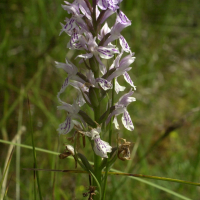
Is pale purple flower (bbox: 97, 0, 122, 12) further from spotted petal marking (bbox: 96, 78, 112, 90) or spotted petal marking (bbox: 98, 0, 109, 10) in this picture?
spotted petal marking (bbox: 96, 78, 112, 90)

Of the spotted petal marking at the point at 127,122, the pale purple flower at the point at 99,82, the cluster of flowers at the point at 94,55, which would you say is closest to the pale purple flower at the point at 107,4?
the cluster of flowers at the point at 94,55

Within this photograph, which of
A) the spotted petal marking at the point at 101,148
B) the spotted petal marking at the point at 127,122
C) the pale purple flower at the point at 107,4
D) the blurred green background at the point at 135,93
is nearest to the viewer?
the pale purple flower at the point at 107,4

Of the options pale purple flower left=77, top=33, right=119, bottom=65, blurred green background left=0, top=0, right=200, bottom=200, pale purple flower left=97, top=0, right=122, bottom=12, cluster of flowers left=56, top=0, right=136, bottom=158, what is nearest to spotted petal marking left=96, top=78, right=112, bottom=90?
cluster of flowers left=56, top=0, right=136, bottom=158

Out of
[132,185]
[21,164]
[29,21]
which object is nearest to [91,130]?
[132,185]

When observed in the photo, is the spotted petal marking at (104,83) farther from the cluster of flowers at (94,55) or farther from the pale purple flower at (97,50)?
the pale purple flower at (97,50)

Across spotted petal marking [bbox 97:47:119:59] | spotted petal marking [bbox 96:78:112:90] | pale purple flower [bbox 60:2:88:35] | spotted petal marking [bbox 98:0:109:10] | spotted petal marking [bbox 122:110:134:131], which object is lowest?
spotted petal marking [bbox 122:110:134:131]

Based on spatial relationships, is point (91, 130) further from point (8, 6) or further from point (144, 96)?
point (8, 6)
